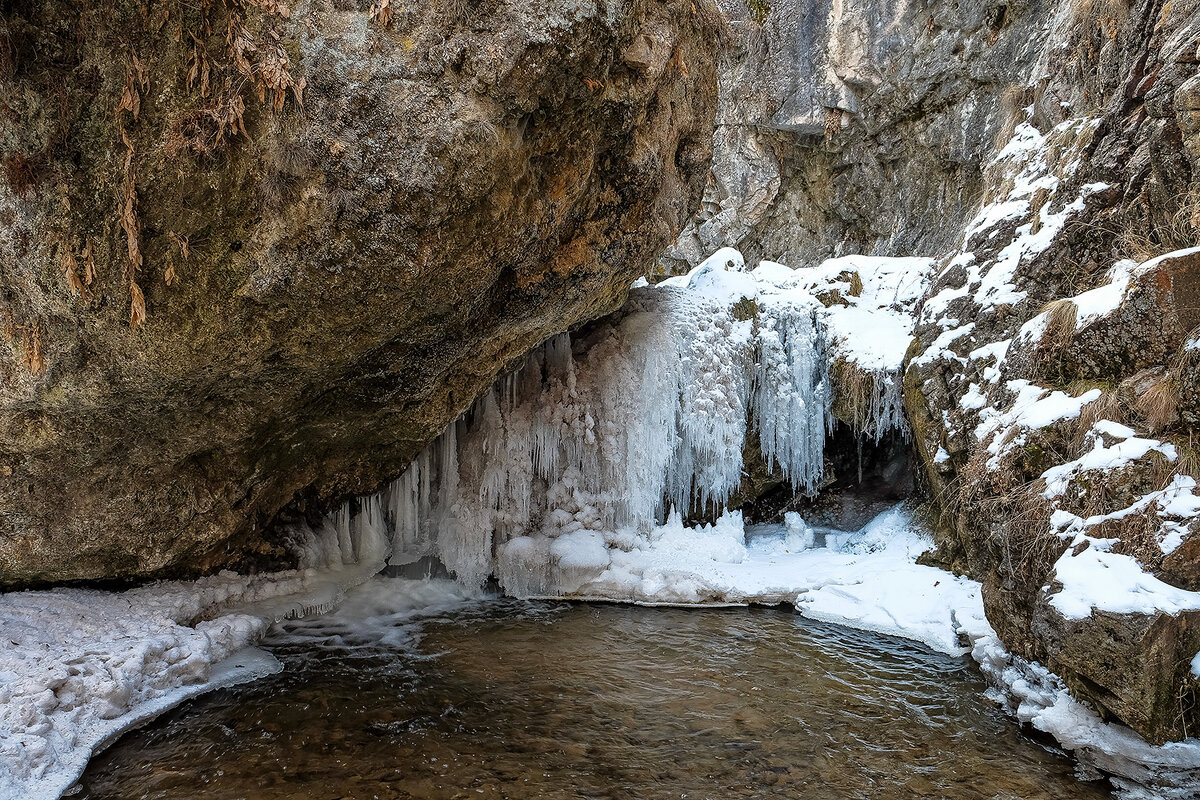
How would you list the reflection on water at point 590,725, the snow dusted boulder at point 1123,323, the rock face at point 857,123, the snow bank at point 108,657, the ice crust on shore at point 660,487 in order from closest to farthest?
the snow bank at point 108,657
the reflection on water at point 590,725
the snow dusted boulder at point 1123,323
the ice crust on shore at point 660,487
the rock face at point 857,123

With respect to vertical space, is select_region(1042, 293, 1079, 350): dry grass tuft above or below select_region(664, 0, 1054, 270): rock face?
below

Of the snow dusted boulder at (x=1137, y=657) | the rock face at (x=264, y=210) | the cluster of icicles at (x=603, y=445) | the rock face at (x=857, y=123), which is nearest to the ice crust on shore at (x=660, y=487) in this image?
the cluster of icicles at (x=603, y=445)

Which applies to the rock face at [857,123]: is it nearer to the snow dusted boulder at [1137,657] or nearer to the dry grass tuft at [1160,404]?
the dry grass tuft at [1160,404]

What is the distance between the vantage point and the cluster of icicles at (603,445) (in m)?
8.52

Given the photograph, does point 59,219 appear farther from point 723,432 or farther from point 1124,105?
point 1124,105

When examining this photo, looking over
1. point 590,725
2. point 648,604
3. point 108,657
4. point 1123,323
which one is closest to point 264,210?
point 108,657

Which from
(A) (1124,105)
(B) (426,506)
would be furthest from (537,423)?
(A) (1124,105)

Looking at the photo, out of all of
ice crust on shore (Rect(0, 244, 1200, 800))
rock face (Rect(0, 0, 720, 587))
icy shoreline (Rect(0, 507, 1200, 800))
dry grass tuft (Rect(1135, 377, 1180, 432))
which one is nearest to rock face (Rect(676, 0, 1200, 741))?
dry grass tuft (Rect(1135, 377, 1180, 432))

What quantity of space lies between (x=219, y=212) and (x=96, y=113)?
0.76m

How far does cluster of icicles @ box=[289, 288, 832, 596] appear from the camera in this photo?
27.9 ft

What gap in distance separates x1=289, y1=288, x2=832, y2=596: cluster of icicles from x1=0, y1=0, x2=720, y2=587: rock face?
8.95 ft

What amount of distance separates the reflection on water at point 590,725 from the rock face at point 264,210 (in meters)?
2.09

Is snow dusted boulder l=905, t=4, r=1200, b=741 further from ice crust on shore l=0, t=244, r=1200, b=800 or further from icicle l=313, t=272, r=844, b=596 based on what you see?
icicle l=313, t=272, r=844, b=596

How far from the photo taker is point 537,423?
8852 mm
